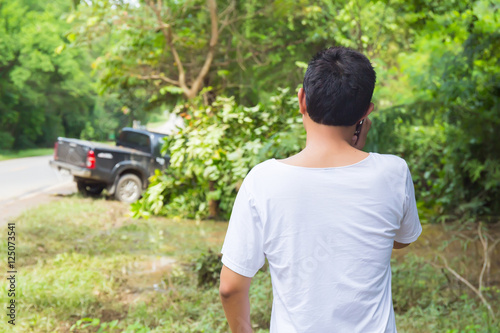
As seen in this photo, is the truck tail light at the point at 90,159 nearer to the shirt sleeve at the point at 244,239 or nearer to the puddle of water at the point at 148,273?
the puddle of water at the point at 148,273

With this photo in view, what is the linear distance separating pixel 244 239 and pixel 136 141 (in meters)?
13.2

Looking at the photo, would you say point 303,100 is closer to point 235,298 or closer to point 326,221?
point 326,221

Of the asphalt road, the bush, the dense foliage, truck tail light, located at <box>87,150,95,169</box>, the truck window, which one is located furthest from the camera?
the truck window

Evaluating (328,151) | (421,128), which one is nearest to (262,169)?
(328,151)

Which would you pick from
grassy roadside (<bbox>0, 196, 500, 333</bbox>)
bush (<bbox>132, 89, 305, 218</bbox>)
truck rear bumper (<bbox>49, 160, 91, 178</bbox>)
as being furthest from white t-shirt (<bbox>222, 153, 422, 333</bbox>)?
truck rear bumper (<bbox>49, 160, 91, 178</bbox>)

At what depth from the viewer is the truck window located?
1411 centimetres

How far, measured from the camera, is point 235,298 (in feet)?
5.44

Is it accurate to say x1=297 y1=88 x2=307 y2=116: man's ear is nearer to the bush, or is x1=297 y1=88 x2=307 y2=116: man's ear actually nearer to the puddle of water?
the puddle of water

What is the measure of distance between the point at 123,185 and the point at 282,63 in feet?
17.3

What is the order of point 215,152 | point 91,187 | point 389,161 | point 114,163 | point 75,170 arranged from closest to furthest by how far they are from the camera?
1. point 389,161
2. point 215,152
3. point 75,170
4. point 114,163
5. point 91,187

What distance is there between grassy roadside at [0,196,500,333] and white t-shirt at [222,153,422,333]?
3.26 metres

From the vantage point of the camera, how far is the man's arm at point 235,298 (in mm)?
1626

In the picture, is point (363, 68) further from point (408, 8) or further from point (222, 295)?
point (408, 8)

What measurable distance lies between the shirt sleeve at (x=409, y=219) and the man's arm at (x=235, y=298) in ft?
1.84
